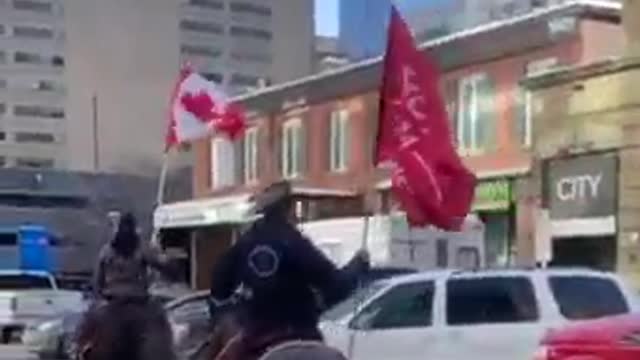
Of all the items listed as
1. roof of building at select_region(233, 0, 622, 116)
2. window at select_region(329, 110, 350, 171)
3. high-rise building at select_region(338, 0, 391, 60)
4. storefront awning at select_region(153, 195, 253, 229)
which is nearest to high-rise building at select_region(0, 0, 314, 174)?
high-rise building at select_region(338, 0, 391, 60)

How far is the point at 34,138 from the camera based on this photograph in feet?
322

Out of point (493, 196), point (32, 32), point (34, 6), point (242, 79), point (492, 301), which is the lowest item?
point (492, 301)

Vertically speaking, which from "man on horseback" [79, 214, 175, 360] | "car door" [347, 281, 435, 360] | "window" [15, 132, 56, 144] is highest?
"window" [15, 132, 56, 144]

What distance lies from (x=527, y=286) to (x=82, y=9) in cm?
8621

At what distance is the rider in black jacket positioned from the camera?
7332mm

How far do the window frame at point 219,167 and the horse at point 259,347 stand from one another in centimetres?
4313

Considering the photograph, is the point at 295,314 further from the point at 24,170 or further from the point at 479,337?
the point at 24,170

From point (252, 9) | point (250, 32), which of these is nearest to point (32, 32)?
point (252, 9)

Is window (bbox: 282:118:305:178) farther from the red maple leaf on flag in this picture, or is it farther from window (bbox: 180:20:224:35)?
window (bbox: 180:20:224:35)

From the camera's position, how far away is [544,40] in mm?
35531

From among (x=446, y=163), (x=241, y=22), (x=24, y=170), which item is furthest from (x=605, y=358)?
(x=241, y=22)

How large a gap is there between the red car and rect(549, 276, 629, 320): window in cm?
303

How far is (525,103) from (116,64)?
68.5 metres

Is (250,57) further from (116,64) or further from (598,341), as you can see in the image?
(598,341)
